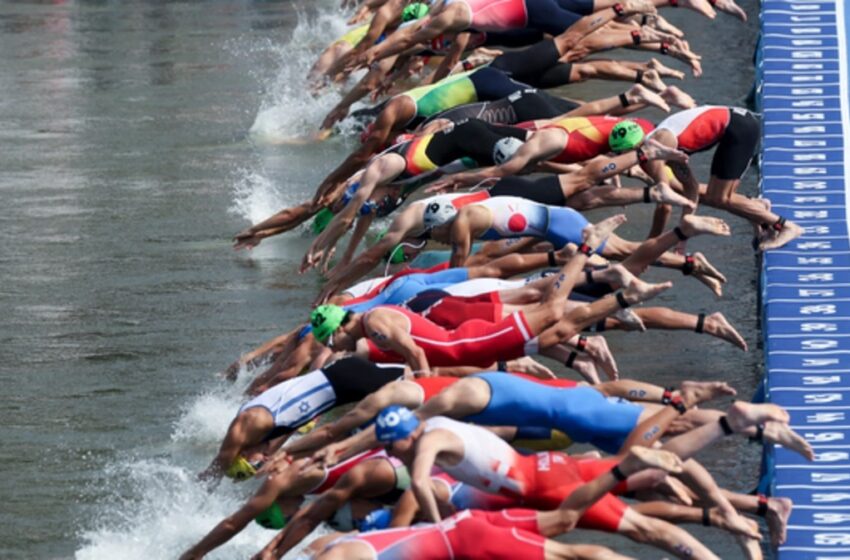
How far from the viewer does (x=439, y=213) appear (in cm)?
1227

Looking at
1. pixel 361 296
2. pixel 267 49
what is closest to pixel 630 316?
pixel 361 296

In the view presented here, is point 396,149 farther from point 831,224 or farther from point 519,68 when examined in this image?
point 831,224

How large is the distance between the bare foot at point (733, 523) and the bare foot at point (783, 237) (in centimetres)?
413

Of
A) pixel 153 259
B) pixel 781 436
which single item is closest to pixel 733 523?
pixel 781 436

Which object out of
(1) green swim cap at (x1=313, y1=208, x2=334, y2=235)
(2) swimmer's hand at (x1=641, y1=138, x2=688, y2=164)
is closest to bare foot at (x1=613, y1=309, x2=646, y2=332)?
(2) swimmer's hand at (x1=641, y1=138, x2=688, y2=164)

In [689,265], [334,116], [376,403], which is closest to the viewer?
[376,403]

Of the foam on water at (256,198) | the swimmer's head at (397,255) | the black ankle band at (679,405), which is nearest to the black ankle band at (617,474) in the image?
the black ankle band at (679,405)

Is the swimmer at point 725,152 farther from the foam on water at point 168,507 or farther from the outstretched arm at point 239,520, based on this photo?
the outstretched arm at point 239,520

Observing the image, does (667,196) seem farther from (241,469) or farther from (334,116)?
(334,116)

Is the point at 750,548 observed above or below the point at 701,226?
below

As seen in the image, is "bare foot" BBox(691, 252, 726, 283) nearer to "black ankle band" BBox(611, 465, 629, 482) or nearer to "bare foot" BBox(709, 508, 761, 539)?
"bare foot" BBox(709, 508, 761, 539)

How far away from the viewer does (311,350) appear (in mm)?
11508

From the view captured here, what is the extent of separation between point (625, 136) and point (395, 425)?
4.53 m

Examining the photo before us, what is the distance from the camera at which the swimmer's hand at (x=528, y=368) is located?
10805mm
